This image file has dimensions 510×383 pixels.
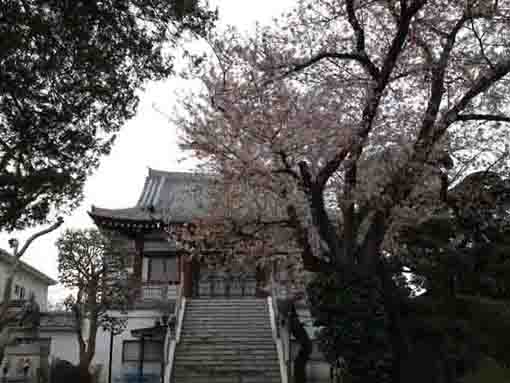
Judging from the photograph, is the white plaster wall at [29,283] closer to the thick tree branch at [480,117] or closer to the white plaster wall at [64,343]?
the white plaster wall at [64,343]

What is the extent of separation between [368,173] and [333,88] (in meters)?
1.60

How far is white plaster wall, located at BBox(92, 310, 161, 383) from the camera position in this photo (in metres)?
19.7

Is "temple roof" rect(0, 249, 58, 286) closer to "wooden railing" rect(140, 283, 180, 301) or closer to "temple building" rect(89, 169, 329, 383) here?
"temple building" rect(89, 169, 329, 383)

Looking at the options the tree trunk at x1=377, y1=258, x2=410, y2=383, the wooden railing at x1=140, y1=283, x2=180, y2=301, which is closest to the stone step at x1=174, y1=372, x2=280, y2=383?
the wooden railing at x1=140, y1=283, x2=180, y2=301

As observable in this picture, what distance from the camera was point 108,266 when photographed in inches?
687

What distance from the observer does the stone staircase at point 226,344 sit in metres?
16.3

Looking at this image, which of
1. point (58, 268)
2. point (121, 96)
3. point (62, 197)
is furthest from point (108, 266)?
point (121, 96)

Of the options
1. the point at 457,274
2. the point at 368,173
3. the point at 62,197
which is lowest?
the point at 457,274

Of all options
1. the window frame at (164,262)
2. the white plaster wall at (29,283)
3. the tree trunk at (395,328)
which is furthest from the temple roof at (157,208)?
the tree trunk at (395,328)

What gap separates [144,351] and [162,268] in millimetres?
4907

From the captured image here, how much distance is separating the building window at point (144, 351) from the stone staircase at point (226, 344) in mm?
1459

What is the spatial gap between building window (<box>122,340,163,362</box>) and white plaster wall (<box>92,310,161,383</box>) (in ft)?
0.43

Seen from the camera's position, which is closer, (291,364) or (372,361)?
(372,361)

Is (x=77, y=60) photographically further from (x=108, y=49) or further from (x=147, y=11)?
(x=147, y=11)
